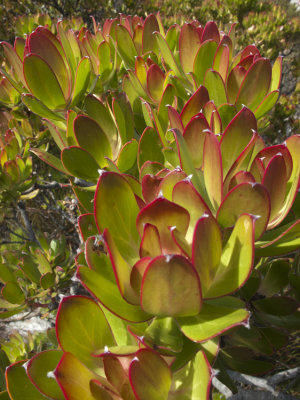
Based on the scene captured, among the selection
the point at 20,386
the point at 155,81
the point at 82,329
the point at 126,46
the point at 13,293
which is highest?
the point at 126,46

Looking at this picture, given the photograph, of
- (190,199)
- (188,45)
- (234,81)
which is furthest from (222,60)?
(190,199)

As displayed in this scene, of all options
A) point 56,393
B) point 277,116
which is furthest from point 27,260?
point 277,116

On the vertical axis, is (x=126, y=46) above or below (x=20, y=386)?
above

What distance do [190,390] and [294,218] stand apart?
45 centimetres

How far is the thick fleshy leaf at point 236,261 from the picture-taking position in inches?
20.4

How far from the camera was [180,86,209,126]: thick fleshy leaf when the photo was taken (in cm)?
83

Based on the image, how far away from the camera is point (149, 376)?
0.52 meters

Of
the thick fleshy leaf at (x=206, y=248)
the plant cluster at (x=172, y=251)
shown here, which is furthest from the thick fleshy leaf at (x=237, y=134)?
the thick fleshy leaf at (x=206, y=248)

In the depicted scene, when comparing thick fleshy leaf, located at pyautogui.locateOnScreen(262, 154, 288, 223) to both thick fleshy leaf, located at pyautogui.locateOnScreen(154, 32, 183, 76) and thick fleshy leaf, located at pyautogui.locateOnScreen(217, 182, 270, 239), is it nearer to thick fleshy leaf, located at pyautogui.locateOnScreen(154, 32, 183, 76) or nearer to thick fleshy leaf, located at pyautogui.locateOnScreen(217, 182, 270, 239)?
thick fleshy leaf, located at pyautogui.locateOnScreen(217, 182, 270, 239)

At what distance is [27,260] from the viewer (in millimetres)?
1534

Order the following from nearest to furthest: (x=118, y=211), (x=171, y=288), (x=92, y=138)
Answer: (x=171, y=288)
(x=118, y=211)
(x=92, y=138)

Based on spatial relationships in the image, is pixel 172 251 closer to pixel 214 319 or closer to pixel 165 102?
pixel 214 319

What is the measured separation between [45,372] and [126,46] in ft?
3.59

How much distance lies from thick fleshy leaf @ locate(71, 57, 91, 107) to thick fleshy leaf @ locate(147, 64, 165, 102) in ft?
0.62
